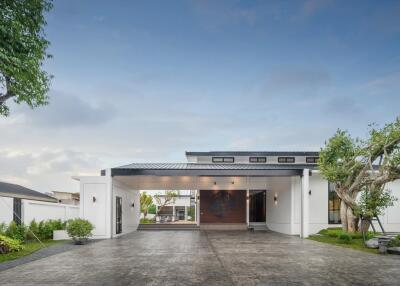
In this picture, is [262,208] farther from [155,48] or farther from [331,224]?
[155,48]

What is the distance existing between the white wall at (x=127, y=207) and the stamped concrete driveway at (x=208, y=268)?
22.1 ft

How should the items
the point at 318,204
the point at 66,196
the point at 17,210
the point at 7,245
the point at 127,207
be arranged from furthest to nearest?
the point at 66,196
the point at 127,207
the point at 318,204
the point at 17,210
the point at 7,245

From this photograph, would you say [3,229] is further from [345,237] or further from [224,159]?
[224,159]

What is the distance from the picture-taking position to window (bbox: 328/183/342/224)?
1905 centimetres

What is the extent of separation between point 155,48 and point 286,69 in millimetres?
6322

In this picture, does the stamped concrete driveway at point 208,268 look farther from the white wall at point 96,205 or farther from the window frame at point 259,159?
the window frame at point 259,159

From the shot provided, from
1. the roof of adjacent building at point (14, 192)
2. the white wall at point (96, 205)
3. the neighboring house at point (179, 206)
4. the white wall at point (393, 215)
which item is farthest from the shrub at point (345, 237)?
the neighboring house at point (179, 206)

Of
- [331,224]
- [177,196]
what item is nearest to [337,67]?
[331,224]

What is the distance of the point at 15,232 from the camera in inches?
520

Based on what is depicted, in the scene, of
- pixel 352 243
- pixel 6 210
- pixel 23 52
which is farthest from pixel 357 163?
pixel 6 210

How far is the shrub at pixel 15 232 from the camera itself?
42.4ft

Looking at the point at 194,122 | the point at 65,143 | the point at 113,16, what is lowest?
the point at 65,143

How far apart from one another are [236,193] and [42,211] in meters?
14.8

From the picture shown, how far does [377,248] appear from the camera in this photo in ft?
40.4
